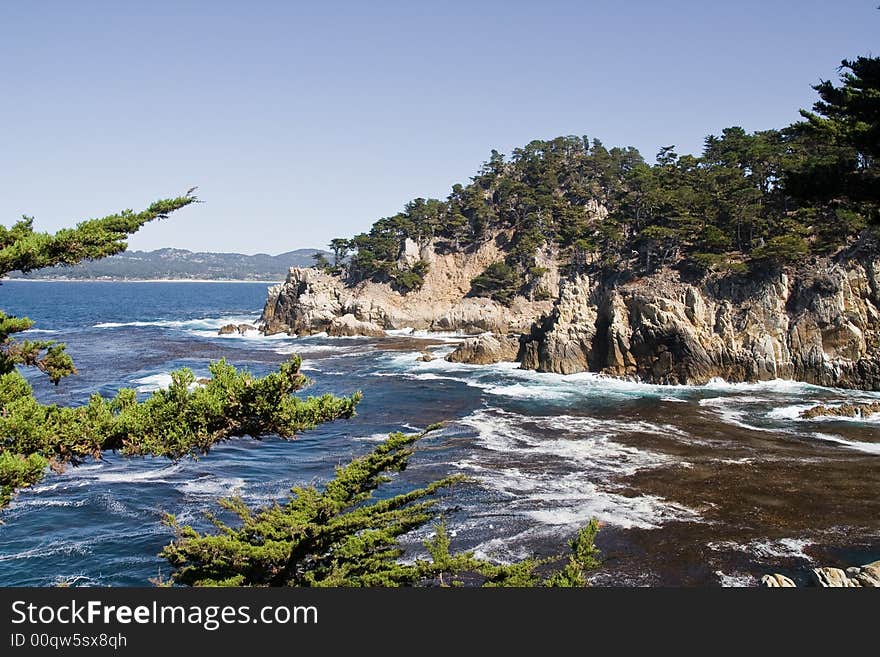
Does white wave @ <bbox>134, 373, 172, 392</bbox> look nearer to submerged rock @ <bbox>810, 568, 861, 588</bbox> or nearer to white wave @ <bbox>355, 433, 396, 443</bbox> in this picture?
white wave @ <bbox>355, 433, 396, 443</bbox>

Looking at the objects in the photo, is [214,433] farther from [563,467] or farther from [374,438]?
[374,438]

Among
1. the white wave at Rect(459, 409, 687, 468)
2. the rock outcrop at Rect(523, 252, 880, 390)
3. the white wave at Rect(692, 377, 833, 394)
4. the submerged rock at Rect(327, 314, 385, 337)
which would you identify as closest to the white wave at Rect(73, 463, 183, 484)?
the white wave at Rect(459, 409, 687, 468)

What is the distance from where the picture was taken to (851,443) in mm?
33469

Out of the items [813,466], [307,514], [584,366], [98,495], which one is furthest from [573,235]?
[307,514]

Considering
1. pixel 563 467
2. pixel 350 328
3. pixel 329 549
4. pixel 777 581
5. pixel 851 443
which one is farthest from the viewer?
pixel 350 328

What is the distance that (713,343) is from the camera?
168 feet

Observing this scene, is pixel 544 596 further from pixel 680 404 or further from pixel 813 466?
pixel 680 404

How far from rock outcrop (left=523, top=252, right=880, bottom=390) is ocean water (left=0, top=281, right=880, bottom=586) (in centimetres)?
196

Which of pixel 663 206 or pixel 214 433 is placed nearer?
pixel 214 433

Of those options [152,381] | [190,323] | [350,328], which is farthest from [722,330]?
[190,323]

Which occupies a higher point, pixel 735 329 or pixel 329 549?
pixel 735 329

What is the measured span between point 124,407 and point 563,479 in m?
21.8

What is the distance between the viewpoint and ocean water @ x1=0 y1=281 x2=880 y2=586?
21141mm

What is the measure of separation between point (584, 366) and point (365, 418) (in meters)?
22.4
